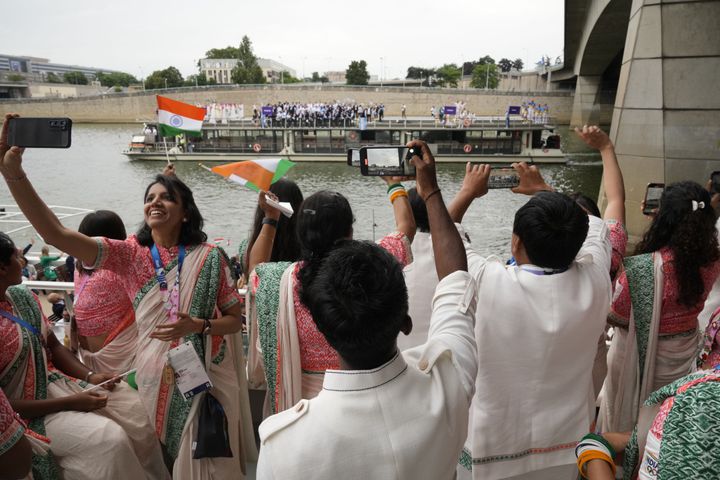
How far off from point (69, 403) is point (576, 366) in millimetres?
1806

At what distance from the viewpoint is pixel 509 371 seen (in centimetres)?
166

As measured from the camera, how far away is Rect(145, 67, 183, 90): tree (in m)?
67.8

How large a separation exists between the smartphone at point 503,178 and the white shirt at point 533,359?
0.94 ft

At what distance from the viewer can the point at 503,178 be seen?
1.82 m

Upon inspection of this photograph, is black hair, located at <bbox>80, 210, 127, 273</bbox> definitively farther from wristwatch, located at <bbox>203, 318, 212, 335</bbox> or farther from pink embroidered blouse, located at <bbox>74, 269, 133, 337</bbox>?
wristwatch, located at <bbox>203, 318, 212, 335</bbox>

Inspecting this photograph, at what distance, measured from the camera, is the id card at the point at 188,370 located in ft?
6.43

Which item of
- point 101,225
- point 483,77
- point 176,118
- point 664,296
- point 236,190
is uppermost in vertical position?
point 483,77

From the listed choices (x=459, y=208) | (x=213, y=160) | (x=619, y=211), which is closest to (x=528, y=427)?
(x=459, y=208)

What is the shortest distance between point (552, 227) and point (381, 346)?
80cm

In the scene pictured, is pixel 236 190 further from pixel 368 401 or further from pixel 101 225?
pixel 368 401

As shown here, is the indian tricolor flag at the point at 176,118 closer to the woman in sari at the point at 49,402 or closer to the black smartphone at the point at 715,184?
the woman in sari at the point at 49,402

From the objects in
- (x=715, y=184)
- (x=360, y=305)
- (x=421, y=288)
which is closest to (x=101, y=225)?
(x=421, y=288)

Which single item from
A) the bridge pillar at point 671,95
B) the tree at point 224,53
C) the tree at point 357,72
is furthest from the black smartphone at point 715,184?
the tree at point 224,53

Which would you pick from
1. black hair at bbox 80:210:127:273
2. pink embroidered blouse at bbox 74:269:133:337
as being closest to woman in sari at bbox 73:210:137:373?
pink embroidered blouse at bbox 74:269:133:337
